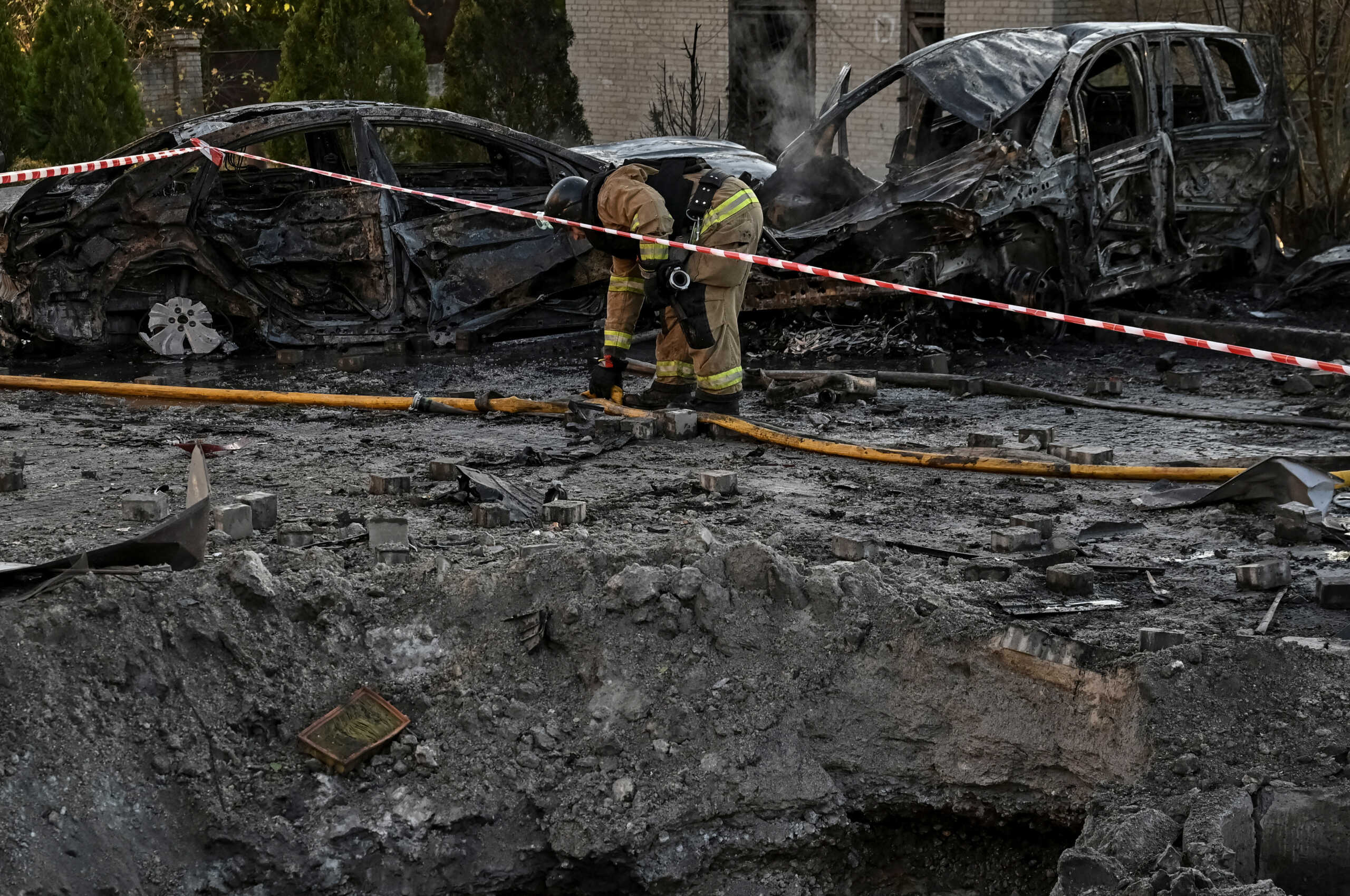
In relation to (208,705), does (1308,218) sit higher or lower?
higher

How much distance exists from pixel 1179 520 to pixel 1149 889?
2.52 metres

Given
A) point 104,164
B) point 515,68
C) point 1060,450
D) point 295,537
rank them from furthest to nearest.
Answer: point 515,68, point 104,164, point 1060,450, point 295,537

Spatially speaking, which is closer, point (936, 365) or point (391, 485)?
point (391, 485)

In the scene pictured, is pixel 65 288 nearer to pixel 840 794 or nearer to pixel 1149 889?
pixel 840 794

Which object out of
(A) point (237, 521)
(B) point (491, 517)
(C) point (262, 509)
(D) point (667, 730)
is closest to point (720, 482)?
(B) point (491, 517)

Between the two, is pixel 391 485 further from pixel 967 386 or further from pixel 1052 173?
pixel 1052 173

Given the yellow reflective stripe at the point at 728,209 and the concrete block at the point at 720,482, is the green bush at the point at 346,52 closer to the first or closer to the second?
the yellow reflective stripe at the point at 728,209

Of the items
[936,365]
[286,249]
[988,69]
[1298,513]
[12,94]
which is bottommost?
[1298,513]

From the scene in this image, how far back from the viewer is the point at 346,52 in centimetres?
1533

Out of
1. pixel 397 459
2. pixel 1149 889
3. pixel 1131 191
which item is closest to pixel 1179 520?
pixel 1149 889

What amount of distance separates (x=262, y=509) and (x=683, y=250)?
2.63 metres

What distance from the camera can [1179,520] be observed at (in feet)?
17.3

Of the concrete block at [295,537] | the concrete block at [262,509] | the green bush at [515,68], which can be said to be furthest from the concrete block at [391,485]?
the green bush at [515,68]

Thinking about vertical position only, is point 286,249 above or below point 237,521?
above
